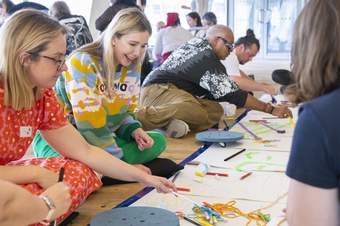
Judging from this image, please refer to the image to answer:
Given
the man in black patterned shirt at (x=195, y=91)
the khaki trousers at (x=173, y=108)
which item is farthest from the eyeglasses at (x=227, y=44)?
the khaki trousers at (x=173, y=108)

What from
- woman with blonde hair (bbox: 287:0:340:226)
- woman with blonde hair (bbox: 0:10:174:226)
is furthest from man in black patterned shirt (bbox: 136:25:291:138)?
woman with blonde hair (bbox: 287:0:340:226)

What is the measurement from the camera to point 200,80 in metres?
3.45

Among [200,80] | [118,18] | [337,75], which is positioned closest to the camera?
[337,75]

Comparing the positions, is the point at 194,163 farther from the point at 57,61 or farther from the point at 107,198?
the point at 57,61

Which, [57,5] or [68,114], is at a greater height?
[57,5]

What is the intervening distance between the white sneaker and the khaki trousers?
2.1 inches

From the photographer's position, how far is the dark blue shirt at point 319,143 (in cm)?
88

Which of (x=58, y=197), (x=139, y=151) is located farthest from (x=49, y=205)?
(x=139, y=151)

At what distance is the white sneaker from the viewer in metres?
3.38

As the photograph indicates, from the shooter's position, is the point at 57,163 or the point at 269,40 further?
the point at 269,40

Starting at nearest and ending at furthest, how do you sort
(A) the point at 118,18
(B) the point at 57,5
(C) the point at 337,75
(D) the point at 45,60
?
(C) the point at 337,75 < (D) the point at 45,60 < (A) the point at 118,18 < (B) the point at 57,5

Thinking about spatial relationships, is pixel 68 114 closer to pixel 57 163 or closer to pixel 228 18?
pixel 57 163

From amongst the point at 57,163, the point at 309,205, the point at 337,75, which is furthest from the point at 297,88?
the point at 57,163

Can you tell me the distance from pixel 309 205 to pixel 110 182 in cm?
160
